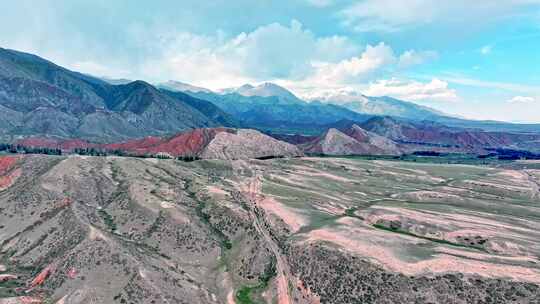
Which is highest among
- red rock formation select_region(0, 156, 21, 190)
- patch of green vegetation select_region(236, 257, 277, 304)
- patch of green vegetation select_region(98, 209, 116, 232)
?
red rock formation select_region(0, 156, 21, 190)

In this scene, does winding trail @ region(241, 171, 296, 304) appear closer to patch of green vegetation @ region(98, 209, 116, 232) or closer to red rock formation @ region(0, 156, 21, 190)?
patch of green vegetation @ region(98, 209, 116, 232)

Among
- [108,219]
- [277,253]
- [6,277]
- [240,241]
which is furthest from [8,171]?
[277,253]

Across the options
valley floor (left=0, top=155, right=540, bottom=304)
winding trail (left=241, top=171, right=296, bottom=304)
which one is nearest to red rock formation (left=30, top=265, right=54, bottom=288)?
valley floor (left=0, top=155, right=540, bottom=304)

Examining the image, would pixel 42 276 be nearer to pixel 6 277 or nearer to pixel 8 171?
pixel 6 277

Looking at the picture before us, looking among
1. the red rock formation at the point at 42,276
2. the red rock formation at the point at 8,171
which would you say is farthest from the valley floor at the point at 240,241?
the red rock formation at the point at 8,171

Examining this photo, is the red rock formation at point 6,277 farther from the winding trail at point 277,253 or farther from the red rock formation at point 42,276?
the winding trail at point 277,253

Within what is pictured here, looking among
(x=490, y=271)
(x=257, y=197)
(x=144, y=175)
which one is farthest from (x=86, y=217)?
(x=490, y=271)

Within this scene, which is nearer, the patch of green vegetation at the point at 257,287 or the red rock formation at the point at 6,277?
the patch of green vegetation at the point at 257,287
